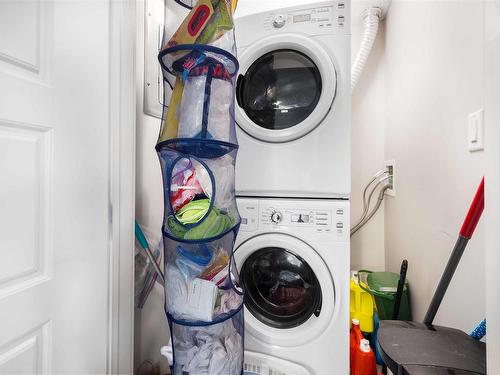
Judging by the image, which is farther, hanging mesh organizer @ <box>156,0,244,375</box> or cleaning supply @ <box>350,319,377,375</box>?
cleaning supply @ <box>350,319,377,375</box>

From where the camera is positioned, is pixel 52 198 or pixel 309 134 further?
pixel 309 134

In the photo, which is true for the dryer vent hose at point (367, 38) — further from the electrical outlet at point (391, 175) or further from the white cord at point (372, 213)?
the white cord at point (372, 213)

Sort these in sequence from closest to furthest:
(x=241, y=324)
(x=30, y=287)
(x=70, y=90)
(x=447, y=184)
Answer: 1. (x=30, y=287)
2. (x=70, y=90)
3. (x=241, y=324)
4. (x=447, y=184)

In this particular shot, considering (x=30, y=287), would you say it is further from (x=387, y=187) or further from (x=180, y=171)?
(x=387, y=187)

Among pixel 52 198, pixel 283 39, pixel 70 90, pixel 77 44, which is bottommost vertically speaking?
pixel 52 198

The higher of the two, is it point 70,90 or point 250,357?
point 70,90

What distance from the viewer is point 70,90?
0.85 meters

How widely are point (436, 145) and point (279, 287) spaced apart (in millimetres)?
991

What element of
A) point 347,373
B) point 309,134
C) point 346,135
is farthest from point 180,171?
point 347,373

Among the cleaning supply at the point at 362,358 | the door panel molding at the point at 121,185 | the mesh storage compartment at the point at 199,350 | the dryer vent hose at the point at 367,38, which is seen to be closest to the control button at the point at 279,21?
the door panel molding at the point at 121,185

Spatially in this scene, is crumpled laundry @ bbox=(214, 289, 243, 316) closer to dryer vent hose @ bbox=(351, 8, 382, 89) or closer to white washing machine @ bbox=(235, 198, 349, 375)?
white washing machine @ bbox=(235, 198, 349, 375)

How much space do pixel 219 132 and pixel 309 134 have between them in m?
0.51

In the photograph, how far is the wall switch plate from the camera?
2.85ft

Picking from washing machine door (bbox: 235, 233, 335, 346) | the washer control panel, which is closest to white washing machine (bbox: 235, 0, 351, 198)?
the washer control panel
